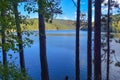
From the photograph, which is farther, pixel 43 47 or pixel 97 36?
pixel 43 47

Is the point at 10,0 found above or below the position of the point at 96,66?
above

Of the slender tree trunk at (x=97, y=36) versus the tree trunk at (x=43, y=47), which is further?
the tree trunk at (x=43, y=47)

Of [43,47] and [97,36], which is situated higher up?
[97,36]

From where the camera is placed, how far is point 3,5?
3.89 m

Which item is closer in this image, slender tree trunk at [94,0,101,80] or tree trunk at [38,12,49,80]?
slender tree trunk at [94,0,101,80]

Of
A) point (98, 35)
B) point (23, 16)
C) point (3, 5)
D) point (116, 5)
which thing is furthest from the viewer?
point (116, 5)

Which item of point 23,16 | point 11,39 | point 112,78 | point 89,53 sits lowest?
point 112,78

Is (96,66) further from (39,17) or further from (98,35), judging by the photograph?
(39,17)

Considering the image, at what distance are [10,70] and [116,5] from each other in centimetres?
2135

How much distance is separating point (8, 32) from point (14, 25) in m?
0.22

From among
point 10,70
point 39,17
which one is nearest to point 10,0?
point 10,70

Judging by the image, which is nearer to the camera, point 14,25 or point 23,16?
point 14,25

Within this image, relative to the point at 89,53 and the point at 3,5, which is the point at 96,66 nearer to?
the point at 89,53

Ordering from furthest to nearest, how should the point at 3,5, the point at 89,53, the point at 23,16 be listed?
the point at 89,53 → the point at 23,16 → the point at 3,5
